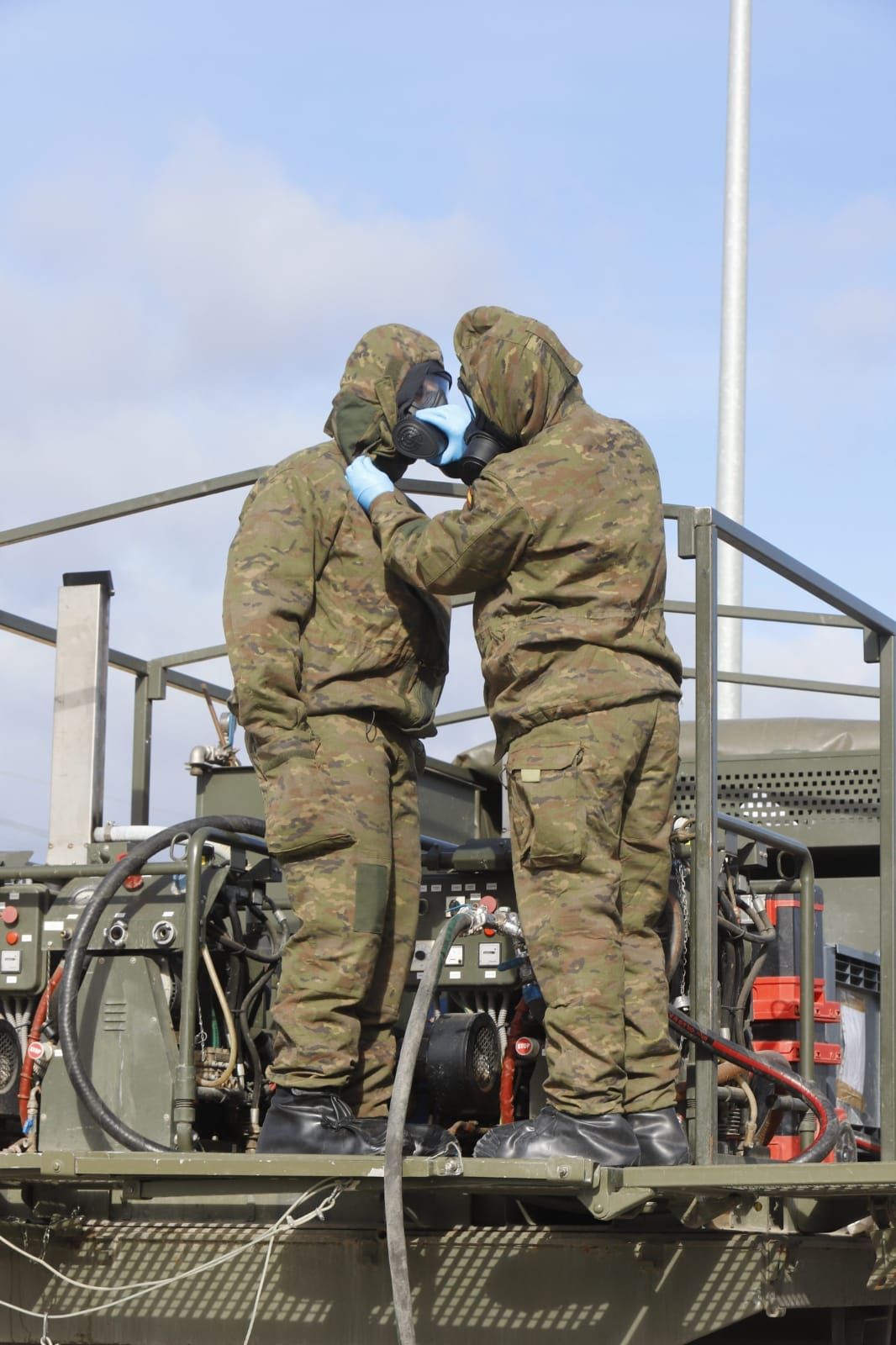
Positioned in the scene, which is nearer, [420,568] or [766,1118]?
[420,568]

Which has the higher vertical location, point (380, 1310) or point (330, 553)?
point (330, 553)

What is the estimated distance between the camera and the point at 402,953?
5.05m

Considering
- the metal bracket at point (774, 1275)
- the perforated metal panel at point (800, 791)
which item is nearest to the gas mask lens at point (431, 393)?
the metal bracket at point (774, 1275)

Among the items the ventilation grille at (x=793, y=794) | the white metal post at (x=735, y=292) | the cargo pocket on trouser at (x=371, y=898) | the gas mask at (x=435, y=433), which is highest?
the white metal post at (x=735, y=292)

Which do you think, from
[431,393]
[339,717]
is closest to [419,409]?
[431,393]

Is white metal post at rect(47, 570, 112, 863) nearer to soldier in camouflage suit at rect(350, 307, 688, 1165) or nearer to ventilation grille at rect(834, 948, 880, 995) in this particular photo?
soldier in camouflage suit at rect(350, 307, 688, 1165)

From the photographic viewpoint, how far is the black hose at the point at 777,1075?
4.80 meters

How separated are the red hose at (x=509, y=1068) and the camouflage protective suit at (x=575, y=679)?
589mm

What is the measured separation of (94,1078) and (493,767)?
3.20 metres

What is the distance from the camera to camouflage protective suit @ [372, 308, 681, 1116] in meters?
4.51

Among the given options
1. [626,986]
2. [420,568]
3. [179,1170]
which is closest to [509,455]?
[420,568]

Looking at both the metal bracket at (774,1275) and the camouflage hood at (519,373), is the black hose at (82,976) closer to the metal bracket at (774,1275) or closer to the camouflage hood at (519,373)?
the camouflage hood at (519,373)

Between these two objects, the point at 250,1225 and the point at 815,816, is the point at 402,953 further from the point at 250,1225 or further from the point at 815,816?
the point at 815,816

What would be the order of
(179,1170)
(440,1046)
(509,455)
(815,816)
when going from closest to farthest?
1. (179,1170)
2. (509,455)
3. (440,1046)
4. (815,816)
